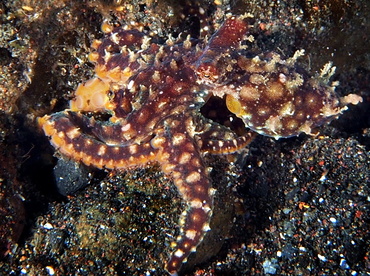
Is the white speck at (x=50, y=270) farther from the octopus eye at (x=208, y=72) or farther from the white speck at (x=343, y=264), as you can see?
the white speck at (x=343, y=264)

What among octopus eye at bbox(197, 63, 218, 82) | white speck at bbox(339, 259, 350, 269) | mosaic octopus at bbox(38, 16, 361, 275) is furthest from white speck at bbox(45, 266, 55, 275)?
white speck at bbox(339, 259, 350, 269)

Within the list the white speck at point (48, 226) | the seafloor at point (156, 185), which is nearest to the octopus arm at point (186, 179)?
the seafloor at point (156, 185)

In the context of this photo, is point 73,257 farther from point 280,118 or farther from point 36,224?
point 280,118

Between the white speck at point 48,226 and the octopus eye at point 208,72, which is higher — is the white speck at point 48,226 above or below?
below

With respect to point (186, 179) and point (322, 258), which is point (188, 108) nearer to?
point (186, 179)

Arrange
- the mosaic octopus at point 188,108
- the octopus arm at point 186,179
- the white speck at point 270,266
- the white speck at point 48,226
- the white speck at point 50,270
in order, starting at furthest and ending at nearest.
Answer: the white speck at point 270,266 < the white speck at point 48,226 < the mosaic octopus at point 188,108 < the octopus arm at point 186,179 < the white speck at point 50,270

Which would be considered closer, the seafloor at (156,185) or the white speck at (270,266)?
the seafloor at (156,185)
